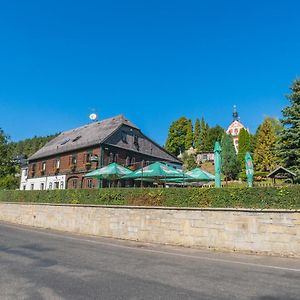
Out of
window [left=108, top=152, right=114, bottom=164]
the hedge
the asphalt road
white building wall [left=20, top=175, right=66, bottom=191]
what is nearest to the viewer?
the asphalt road

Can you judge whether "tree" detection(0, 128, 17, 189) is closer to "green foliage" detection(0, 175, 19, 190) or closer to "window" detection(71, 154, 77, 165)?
"green foliage" detection(0, 175, 19, 190)

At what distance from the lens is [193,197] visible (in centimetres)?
1611

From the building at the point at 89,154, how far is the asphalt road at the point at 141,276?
26.9 metres

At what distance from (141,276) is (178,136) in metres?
91.3

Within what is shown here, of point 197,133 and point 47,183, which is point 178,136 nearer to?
point 197,133

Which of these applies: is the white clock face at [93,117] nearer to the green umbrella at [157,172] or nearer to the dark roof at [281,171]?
the green umbrella at [157,172]

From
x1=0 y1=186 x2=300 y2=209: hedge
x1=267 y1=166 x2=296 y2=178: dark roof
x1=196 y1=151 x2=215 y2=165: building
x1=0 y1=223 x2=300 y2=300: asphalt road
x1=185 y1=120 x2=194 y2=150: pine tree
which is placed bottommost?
x1=0 y1=223 x2=300 y2=300: asphalt road

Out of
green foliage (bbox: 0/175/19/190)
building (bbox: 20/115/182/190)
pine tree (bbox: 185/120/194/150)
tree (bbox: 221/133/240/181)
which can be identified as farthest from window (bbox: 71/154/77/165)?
pine tree (bbox: 185/120/194/150)

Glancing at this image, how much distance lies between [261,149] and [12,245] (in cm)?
5249

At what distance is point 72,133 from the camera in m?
50.7

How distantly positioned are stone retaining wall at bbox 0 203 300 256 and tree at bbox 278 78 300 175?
1212cm

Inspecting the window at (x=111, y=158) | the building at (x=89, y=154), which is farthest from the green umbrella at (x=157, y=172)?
the window at (x=111, y=158)

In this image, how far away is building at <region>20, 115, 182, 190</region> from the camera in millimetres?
39644

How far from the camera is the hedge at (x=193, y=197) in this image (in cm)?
1341
